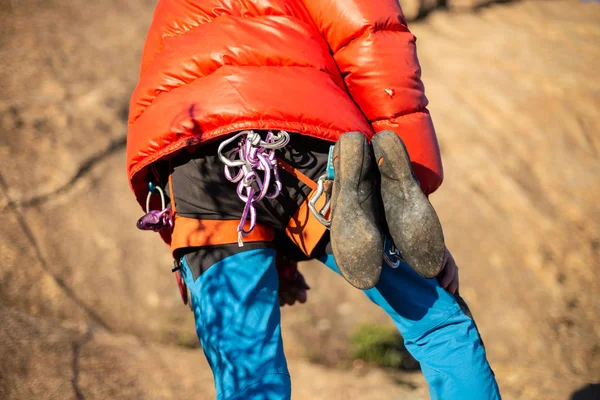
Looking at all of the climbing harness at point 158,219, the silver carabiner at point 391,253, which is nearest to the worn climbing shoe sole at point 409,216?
the silver carabiner at point 391,253

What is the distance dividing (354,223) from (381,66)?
0.55m

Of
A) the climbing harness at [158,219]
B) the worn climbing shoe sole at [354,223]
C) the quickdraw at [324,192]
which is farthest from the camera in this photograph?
the climbing harness at [158,219]

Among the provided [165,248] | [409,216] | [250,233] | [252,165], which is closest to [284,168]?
[252,165]

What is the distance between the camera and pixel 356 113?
1731mm

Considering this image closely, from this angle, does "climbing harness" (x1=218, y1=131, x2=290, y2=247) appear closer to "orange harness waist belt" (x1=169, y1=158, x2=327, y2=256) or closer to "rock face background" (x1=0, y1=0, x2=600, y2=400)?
"orange harness waist belt" (x1=169, y1=158, x2=327, y2=256)

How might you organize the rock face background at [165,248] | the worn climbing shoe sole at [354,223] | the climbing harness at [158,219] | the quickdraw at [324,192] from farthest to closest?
the rock face background at [165,248] < the climbing harness at [158,219] < the quickdraw at [324,192] < the worn climbing shoe sole at [354,223]

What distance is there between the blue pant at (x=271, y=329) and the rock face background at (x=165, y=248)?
142 cm

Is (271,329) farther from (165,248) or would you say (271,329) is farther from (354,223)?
(165,248)

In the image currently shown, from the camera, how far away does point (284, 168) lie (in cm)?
170

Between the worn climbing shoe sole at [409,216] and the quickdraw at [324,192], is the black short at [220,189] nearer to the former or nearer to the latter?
the quickdraw at [324,192]

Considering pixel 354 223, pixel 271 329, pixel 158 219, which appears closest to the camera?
pixel 354 223

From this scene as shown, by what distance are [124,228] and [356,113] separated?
2858mm

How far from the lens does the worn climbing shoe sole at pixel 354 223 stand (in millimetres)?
1529

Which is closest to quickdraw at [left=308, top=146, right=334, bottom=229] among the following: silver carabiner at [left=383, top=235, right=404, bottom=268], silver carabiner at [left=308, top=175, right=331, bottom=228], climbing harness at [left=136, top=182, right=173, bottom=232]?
silver carabiner at [left=308, top=175, right=331, bottom=228]
